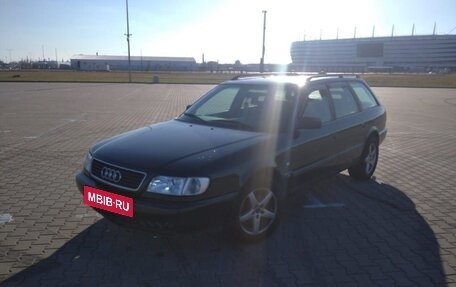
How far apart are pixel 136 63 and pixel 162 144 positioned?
4694 inches

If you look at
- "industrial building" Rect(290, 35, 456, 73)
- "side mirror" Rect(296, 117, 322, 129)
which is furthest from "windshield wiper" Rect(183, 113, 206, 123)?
"industrial building" Rect(290, 35, 456, 73)

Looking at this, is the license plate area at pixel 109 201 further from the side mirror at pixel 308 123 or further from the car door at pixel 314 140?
the side mirror at pixel 308 123

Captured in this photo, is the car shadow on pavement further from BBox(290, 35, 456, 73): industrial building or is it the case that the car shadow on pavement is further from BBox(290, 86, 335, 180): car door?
BBox(290, 35, 456, 73): industrial building

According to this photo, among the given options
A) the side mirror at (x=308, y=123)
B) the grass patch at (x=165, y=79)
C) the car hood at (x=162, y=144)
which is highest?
the side mirror at (x=308, y=123)

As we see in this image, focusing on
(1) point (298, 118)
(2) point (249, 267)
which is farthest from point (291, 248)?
(1) point (298, 118)

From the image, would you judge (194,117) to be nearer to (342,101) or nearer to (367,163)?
(342,101)

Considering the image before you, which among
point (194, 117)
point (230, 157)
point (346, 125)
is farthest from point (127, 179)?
point (346, 125)

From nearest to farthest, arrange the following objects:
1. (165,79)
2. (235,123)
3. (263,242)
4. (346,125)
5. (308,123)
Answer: (263,242) → (308,123) → (235,123) → (346,125) → (165,79)

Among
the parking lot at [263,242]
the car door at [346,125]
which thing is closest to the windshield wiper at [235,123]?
the parking lot at [263,242]

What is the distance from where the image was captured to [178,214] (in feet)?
10.5

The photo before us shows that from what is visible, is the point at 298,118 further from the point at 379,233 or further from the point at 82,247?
the point at 82,247

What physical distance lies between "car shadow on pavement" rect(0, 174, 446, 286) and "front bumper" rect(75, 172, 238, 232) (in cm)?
38

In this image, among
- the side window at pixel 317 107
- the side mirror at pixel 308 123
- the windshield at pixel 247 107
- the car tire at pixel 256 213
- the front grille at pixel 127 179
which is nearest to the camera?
the front grille at pixel 127 179

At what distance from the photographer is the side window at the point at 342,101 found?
5.14 m
